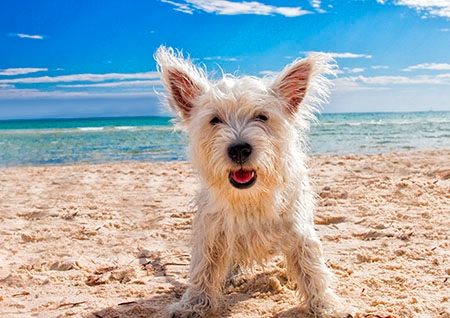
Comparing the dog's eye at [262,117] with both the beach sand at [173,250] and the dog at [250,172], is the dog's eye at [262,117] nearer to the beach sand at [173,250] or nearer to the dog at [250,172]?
the dog at [250,172]

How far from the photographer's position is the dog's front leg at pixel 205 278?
3.20 metres

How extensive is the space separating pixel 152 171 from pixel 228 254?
764cm

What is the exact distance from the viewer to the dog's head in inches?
114

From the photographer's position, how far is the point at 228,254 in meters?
3.18

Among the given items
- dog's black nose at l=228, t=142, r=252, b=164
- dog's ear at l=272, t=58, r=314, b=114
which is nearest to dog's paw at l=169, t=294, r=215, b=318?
dog's black nose at l=228, t=142, r=252, b=164

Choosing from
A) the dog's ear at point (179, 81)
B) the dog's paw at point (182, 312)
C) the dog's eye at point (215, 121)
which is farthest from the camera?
the dog's ear at point (179, 81)

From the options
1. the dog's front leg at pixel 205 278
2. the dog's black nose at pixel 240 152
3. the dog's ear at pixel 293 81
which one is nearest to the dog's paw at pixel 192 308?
the dog's front leg at pixel 205 278

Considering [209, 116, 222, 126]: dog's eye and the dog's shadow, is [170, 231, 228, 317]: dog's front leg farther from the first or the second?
[209, 116, 222, 126]: dog's eye

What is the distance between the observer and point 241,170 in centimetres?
291

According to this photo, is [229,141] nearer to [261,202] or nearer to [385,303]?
[261,202]

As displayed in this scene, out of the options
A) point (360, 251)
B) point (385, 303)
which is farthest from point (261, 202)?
point (360, 251)

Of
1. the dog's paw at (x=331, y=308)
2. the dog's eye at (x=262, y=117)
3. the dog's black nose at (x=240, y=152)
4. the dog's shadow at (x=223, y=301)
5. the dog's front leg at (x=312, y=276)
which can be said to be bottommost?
the dog's shadow at (x=223, y=301)

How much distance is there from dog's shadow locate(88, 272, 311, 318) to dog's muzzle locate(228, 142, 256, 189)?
38.4 inches

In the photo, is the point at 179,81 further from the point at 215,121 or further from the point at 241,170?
the point at 241,170
